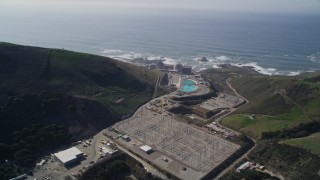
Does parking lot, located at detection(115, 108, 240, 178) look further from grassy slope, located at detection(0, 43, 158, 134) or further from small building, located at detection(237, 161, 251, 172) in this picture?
grassy slope, located at detection(0, 43, 158, 134)

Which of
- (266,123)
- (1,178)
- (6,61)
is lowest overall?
(1,178)

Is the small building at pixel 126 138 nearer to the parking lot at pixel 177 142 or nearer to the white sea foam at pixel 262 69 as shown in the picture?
the parking lot at pixel 177 142

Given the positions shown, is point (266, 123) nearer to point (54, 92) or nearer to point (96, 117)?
point (96, 117)

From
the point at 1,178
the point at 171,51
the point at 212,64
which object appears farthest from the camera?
the point at 171,51

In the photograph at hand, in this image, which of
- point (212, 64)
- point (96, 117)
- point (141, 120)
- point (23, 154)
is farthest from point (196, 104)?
point (212, 64)

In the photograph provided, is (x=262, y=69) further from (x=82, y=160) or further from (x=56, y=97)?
(x=82, y=160)

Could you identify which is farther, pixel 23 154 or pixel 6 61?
pixel 6 61

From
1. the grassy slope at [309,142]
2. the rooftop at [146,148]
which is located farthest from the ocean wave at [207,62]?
the rooftop at [146,148]
